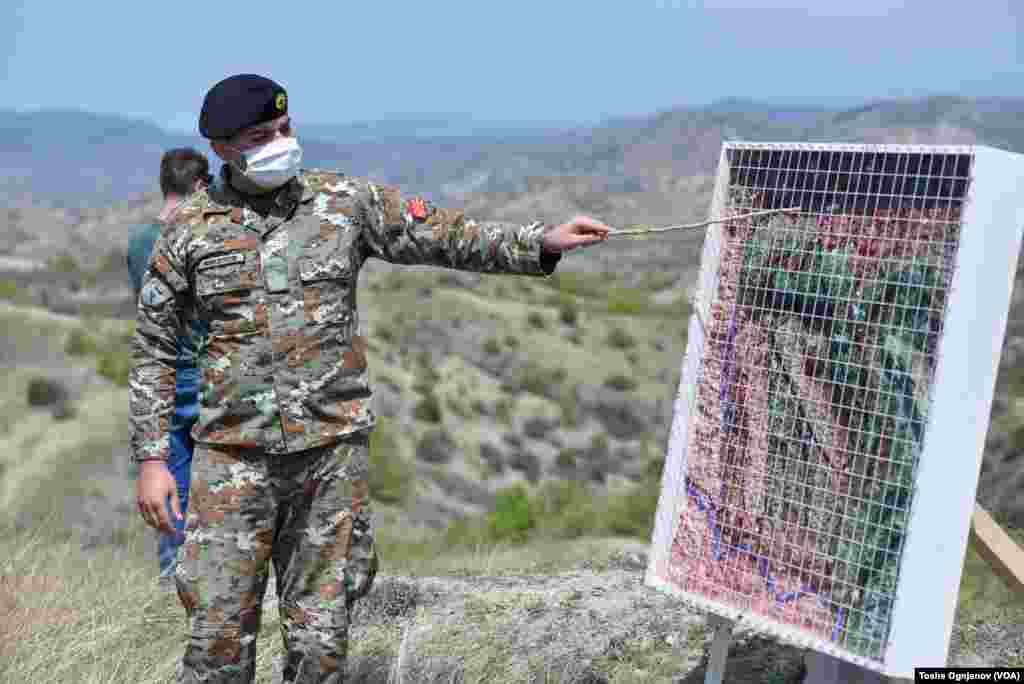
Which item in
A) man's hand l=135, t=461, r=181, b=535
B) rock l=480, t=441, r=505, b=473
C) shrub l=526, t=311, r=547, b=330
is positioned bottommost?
rock l=480, t=441, r=505, b=473

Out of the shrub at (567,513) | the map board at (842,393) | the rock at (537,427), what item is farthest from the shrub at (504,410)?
the map board at (842,393)

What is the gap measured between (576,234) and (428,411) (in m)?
20.9

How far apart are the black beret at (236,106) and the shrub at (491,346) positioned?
2788 centimetres

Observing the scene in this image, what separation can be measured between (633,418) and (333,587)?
83.1 ft

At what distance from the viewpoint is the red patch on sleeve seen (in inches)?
134

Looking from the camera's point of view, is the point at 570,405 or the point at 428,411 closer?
the point at 428,411

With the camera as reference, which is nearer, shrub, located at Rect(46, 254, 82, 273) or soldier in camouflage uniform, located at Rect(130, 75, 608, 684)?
soldier in camouflage uniform, located at Rect(130, 75, 608, 684)

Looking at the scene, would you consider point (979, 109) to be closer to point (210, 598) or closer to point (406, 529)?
point (406, 529)

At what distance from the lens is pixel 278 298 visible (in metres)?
3.19

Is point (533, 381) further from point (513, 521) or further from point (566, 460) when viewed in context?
point (513, 521)

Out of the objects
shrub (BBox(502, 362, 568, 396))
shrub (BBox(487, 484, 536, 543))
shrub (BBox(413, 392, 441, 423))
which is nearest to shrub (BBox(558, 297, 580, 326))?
shrub (BBox(502, 362, 568, 396))

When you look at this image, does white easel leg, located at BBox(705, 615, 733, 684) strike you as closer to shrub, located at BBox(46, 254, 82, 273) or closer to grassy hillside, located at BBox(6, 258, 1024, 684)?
grassy hillside, located at BBox(6, 258, 1024, 684)

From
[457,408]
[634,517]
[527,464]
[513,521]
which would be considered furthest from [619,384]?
[513,521]

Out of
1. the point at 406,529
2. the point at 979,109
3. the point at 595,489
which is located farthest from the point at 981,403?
the point at 979,109
